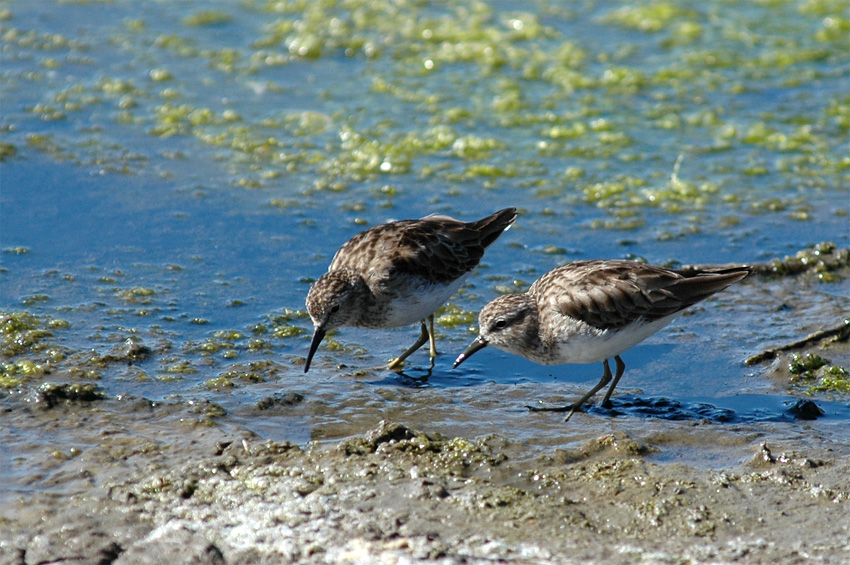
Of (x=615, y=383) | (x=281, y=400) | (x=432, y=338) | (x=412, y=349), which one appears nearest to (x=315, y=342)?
(x=281, y=400)

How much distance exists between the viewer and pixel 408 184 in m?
10.0

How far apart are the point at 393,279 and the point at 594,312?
1463 millimetres

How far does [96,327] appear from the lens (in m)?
7.62

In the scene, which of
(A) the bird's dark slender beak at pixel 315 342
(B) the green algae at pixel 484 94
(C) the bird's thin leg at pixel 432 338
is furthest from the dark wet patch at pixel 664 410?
(B) the green algae at pixel 484 94

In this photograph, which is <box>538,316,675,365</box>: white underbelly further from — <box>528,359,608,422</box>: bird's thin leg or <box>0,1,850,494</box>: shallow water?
<box>0,1,850,494</box>: shallow water

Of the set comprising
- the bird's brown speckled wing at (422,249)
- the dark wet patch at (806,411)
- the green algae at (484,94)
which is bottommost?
the dark wet patch at (806,411)

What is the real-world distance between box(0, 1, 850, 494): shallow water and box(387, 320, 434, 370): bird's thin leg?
105mm

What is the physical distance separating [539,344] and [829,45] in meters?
7.97

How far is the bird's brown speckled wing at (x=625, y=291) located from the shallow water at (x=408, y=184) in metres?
0.65

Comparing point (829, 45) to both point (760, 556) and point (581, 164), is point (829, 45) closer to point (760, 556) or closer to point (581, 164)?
point (581, 164)

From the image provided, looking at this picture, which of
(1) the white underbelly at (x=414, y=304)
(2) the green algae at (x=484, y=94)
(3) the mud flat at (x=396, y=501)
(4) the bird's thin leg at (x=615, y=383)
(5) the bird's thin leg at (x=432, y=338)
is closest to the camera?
(3) the mud flat at (x=396, y=501)

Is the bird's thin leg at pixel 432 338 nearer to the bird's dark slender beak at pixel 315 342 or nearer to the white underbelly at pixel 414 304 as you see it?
the white underbelly at pixel 414 304

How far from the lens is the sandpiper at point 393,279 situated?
23.7ft

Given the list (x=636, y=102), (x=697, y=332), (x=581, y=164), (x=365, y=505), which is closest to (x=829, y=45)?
(x=636, y=102)
